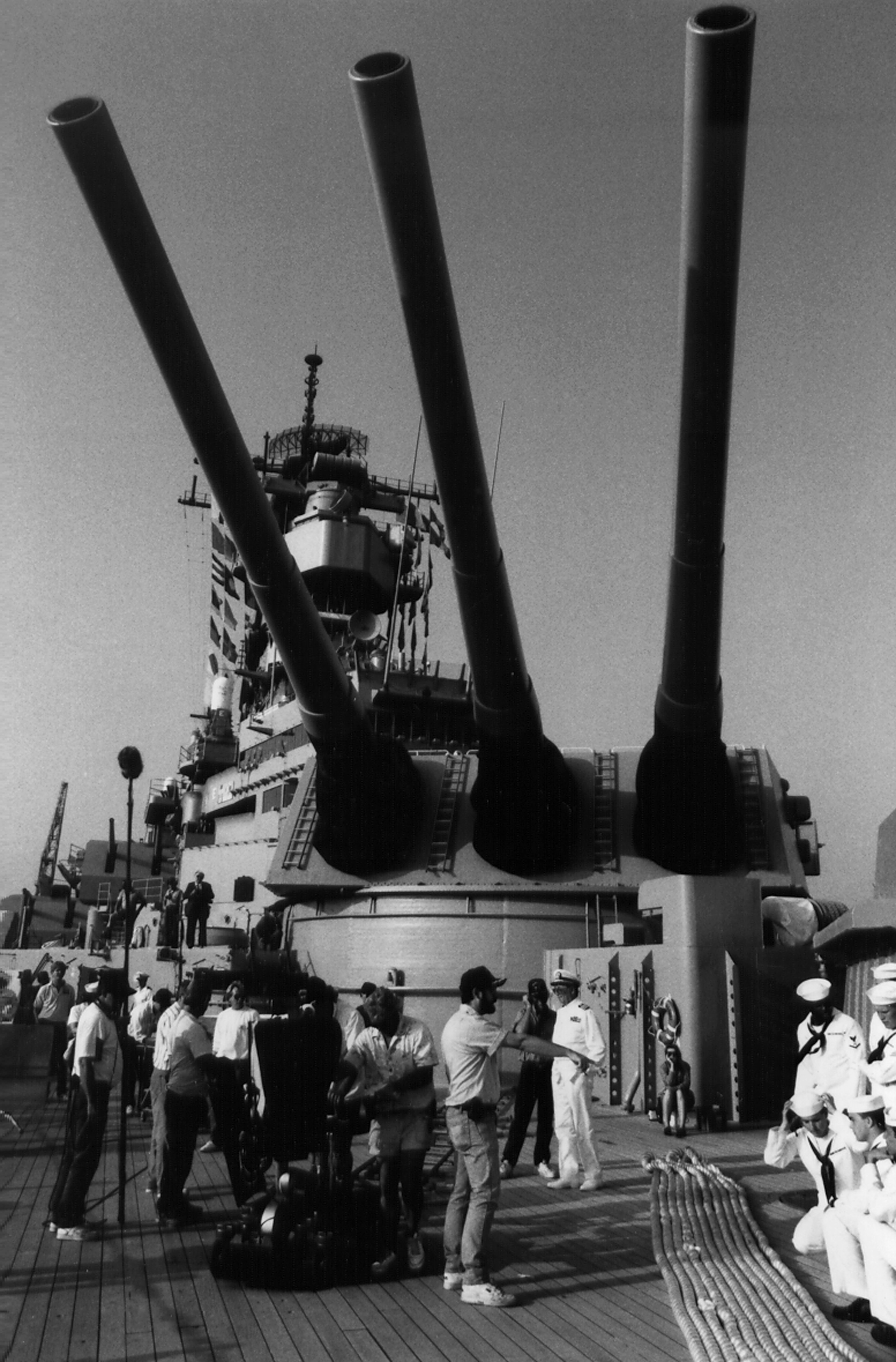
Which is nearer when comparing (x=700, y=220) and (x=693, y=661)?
(x=700, y=220)

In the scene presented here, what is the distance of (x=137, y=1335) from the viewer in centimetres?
305

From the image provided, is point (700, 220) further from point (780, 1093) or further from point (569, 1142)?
point (780, 1093)

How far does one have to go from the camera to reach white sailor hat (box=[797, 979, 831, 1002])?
4105mm

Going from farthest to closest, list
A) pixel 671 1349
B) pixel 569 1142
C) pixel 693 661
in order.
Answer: pixel 693 661 < pixel 569 1142 < pixel 671 1349

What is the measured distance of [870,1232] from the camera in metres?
3.05

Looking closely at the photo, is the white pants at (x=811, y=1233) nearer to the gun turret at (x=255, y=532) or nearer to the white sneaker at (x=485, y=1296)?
the white sneaker at (x=485, y=1296)

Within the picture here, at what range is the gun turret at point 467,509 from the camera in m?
4.13

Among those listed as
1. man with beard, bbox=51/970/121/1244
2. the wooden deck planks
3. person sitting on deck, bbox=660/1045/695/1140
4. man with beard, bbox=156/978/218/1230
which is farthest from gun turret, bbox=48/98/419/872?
the wooden deck planks

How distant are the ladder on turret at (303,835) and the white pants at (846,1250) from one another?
630cm

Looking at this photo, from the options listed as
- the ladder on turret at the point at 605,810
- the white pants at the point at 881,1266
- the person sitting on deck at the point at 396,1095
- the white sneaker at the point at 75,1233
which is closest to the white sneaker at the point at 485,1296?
the person sitting on deck at the point at 396,1095

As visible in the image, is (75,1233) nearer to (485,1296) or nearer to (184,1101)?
(184,1101)

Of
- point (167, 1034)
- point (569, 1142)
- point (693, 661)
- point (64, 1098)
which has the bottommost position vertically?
point (64, 1098)

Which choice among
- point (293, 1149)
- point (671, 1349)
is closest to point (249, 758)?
point (293, 1149)

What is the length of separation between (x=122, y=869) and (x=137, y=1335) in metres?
20.8
